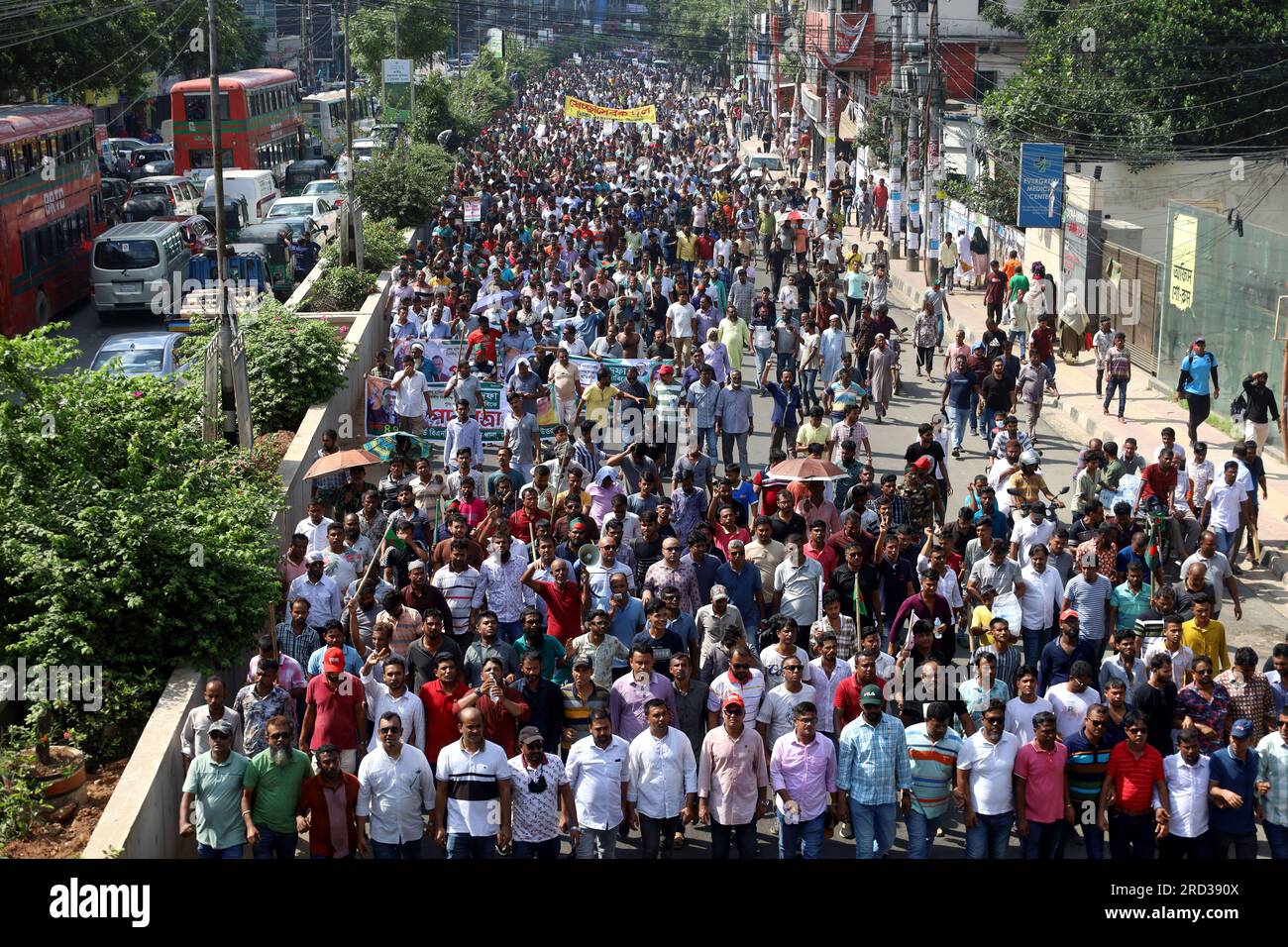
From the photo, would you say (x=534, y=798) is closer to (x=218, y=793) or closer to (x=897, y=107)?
(x=218, y=793)

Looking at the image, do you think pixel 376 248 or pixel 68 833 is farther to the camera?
pixel 376 248

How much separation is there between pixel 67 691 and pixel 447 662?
271 cm

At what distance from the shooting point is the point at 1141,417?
21984mm

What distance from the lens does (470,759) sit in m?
8.36

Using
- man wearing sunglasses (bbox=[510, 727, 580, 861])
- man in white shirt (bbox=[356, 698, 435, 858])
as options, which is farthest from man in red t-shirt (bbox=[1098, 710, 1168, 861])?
man in white shirt (bbox=[356, 698, 435, 858])

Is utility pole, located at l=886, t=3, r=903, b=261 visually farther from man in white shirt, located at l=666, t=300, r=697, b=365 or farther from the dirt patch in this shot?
the dirt patch

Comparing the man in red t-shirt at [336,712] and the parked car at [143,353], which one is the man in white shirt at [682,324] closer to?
the parked car at [143,353]

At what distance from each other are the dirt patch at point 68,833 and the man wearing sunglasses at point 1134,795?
5263 mm

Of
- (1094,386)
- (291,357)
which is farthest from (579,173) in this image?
(291,357)

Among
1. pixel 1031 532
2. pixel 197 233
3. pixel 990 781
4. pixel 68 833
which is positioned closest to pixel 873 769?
pixel 990 781

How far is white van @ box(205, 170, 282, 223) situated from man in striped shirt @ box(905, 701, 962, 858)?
3261 centimetres

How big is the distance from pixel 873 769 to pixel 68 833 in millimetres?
4331

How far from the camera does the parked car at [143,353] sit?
19.7 metres

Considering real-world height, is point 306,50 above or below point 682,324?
above
